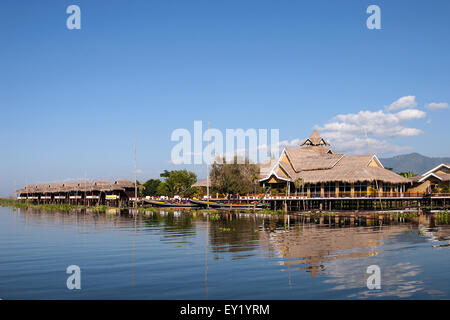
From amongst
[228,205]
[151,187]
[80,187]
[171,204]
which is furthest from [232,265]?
[151,187]

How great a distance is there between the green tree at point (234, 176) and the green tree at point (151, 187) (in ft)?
145

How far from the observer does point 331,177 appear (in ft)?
192

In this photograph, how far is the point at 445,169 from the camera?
63.1m

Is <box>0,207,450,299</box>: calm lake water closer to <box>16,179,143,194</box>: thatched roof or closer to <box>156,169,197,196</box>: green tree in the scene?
<box>16,179,143,194</box>: thatched roof

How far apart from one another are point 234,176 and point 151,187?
2052 inches

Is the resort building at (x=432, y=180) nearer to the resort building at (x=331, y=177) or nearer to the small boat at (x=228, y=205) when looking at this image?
the resort building at (x=331, y=177)

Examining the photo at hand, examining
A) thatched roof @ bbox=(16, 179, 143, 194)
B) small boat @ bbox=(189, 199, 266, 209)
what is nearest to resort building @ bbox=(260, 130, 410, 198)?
small boat @ bbox=(189, 199, 266, 209)

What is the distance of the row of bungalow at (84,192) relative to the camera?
89.6 meters

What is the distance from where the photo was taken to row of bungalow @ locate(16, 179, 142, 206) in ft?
294

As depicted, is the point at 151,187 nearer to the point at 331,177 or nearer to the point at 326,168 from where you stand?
the point at 326,168
